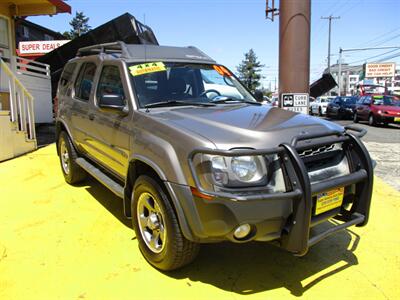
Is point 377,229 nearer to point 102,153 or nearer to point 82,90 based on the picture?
point 102,153

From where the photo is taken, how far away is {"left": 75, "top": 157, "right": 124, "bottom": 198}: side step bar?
412 cm

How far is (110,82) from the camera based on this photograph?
444 centimetres

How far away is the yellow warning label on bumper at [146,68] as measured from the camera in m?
4.04

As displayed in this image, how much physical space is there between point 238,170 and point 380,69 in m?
62.1

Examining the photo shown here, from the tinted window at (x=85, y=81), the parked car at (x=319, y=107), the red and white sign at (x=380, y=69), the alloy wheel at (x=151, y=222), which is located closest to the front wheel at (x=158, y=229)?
the alloy wheel at (x=151, y=222)

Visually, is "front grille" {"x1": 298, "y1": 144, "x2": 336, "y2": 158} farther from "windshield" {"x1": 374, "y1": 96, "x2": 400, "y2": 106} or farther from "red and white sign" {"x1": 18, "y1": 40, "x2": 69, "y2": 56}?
"red and white sign" {"x1": 18, "y1": 40, "x2": 69, "y2": 56}

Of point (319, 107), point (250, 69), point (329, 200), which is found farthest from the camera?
point (250, 69)

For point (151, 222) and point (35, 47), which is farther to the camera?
point (35, 47)

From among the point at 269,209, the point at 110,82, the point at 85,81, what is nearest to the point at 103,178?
the point at 110,82

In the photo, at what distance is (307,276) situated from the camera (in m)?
A: 3.34

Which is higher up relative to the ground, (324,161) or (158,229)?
(324,161)

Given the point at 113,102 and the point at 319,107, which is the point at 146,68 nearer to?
the point at 113,102

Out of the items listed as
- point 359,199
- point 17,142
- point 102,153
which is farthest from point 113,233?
point 17,142

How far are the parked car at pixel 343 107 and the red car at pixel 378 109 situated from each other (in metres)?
1.62
